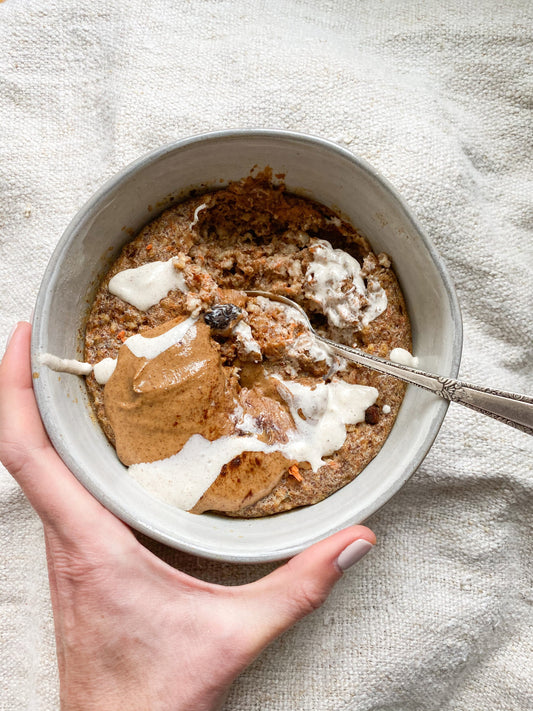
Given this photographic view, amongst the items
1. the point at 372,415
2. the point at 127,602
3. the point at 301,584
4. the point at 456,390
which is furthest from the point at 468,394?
the point at 127,602

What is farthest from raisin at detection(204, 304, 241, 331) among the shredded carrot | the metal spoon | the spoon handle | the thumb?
the thumb

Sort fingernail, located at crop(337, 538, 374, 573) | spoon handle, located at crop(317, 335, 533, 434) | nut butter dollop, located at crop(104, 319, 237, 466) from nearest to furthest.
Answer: spoon handle, located at crop(317, 335, 533, 434) < fingernail, located at crop(337, 538, 374, 573) < nut butter dollop, located at crop(104, 319, 237, 466)

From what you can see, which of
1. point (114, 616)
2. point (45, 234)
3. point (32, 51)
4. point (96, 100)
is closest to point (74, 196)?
point (45, 234)

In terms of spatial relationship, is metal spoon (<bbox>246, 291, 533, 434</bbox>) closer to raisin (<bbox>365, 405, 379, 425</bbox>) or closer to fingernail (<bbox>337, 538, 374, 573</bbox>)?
raisin (<bbox>365, 405, 379, 425</bbox>)

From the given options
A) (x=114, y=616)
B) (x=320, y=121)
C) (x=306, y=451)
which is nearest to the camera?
(x=114, y=616)

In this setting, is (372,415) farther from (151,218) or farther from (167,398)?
(151,218)

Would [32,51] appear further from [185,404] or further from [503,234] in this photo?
[503,234]

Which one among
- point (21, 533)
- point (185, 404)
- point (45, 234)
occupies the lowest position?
point (21, 533)
